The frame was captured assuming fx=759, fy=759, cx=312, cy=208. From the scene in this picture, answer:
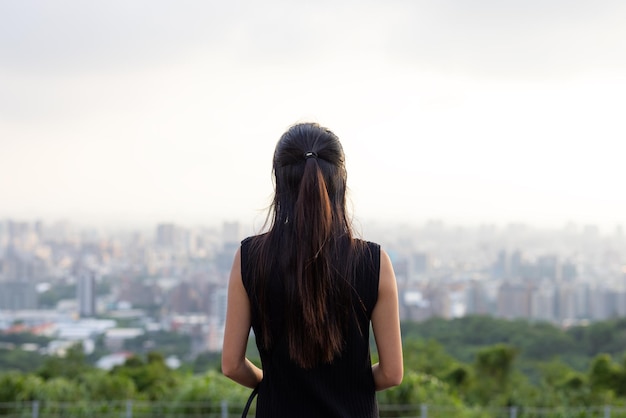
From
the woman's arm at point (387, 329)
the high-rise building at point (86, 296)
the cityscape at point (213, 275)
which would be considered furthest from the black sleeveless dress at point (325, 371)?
the high-rise building at point (86, 296)

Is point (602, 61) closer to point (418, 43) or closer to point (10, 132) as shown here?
point (418, 43)

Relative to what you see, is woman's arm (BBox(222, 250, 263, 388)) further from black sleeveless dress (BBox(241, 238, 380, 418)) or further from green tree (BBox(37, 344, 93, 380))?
green tree (BBox(37, 344, 93, 380))

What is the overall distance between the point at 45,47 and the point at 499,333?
13.4 meters

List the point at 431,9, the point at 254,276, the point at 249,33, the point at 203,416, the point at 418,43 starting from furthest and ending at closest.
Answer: the point at 418,43
the point at 249,33
the point at 431,9
the point at 203,416
the point at 254,276

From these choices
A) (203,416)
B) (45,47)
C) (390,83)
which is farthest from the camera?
(45,47)

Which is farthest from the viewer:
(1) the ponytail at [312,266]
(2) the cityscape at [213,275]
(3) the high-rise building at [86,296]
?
(3) the high-rise building at [86,296]

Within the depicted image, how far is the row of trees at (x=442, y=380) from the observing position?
8.37 metres

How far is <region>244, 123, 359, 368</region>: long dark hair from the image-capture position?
1.27 m

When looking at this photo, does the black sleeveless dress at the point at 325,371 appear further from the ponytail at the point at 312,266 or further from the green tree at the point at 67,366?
the green tree at the point at 67,366

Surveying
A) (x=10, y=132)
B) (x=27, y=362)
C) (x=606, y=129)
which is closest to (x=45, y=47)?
(x=10, y=132)

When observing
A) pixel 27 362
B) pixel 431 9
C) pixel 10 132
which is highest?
pixel 431 9

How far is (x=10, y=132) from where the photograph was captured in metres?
19.7

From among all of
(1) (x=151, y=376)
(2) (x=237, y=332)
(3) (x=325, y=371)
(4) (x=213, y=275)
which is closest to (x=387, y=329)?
(3) (x=325, y=371)

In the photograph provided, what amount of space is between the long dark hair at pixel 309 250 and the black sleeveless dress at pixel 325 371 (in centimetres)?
1
